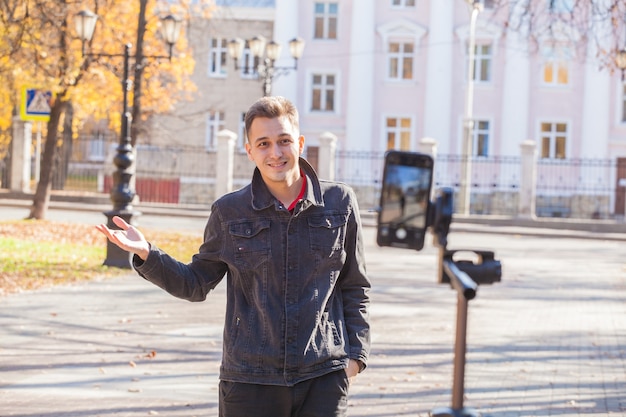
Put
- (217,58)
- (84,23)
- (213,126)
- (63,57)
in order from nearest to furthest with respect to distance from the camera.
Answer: (84,23), (63,57), (213,126), (217,58)

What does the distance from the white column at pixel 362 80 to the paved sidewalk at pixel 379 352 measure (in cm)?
3069

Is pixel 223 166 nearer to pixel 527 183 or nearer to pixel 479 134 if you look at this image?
pixel 527 183

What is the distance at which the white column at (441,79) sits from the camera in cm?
4681

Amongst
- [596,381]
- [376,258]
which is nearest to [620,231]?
[376,258]

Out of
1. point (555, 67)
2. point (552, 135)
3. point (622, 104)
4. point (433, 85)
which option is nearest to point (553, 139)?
point (552, 135)

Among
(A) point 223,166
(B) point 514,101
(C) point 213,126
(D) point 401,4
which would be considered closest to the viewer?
(A) point 223,166

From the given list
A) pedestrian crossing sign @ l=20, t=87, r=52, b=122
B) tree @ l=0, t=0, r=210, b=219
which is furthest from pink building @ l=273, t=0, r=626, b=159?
pedestrian crossing sign @ l=20, t=87, r=52, b=122

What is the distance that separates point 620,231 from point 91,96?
16852 millimetres

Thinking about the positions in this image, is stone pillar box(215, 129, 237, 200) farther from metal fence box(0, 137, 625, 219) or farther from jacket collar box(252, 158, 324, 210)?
jacket collar box(252, 158, 324, 210)

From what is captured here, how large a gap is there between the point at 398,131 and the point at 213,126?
28.6 feet

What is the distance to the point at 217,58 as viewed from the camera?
51625 mm

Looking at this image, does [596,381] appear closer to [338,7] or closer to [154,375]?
[154,375]

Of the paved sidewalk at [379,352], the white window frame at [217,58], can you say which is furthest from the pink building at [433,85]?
the paved sidewalk at [379,352]

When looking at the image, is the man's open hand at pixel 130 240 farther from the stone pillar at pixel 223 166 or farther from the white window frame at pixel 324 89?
the white window frame at pixel 324 89
